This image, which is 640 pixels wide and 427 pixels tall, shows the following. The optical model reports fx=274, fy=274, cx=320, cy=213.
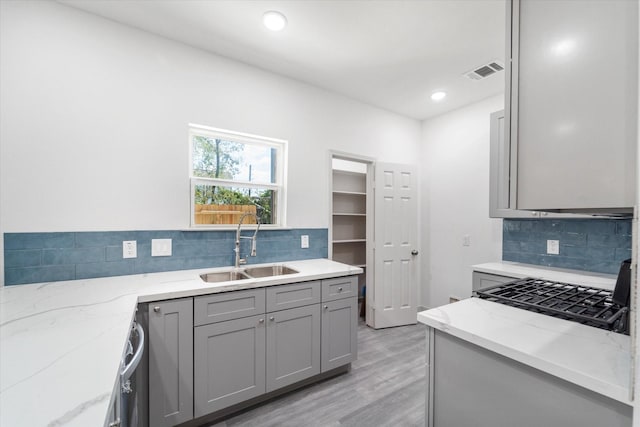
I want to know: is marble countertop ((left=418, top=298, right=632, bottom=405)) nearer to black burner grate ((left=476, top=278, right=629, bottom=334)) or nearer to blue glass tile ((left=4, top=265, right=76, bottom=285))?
black burner grate ((left=476, top=278, right=629, bottom=334))

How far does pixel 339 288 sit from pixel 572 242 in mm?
2204

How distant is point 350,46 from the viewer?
232cm

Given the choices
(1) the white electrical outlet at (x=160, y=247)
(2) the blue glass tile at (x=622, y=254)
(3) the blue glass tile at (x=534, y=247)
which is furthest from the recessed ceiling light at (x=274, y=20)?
(2) the blue glass tile at (x=622, y=254)

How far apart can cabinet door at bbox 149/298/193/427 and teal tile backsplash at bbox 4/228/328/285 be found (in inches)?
24.5

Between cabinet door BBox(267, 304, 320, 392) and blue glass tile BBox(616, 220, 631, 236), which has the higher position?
blue glass tile BBox(616, 220, 631, 236)

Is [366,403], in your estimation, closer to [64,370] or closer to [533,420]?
[533,420]

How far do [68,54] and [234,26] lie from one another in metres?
1.14

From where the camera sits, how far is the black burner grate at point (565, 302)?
1.06 metres

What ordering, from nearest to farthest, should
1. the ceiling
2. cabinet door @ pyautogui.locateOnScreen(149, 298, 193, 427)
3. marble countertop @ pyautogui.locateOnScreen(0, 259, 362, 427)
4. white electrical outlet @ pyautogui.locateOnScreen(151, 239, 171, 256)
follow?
marble countertop @ pyautogui.locateOnScreen(0, 259, 362, 427), cabinet door @ pyautogui.locateOnScreen(149, 298, 193, 427), the ceiling, white electrical outlet @ pyautogui.locateOnScreen(151, 239, 171, 256)

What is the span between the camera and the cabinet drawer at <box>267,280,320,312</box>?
79.2 inches

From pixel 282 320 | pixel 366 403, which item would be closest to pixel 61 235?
pixel 282 320

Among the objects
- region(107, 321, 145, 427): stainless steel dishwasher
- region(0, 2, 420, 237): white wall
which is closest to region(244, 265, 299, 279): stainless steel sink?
region(0, 2, 420, 237): white wall

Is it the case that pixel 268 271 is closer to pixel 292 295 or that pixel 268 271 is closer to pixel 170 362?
pixel 292 295

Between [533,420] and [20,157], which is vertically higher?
[20,157]
